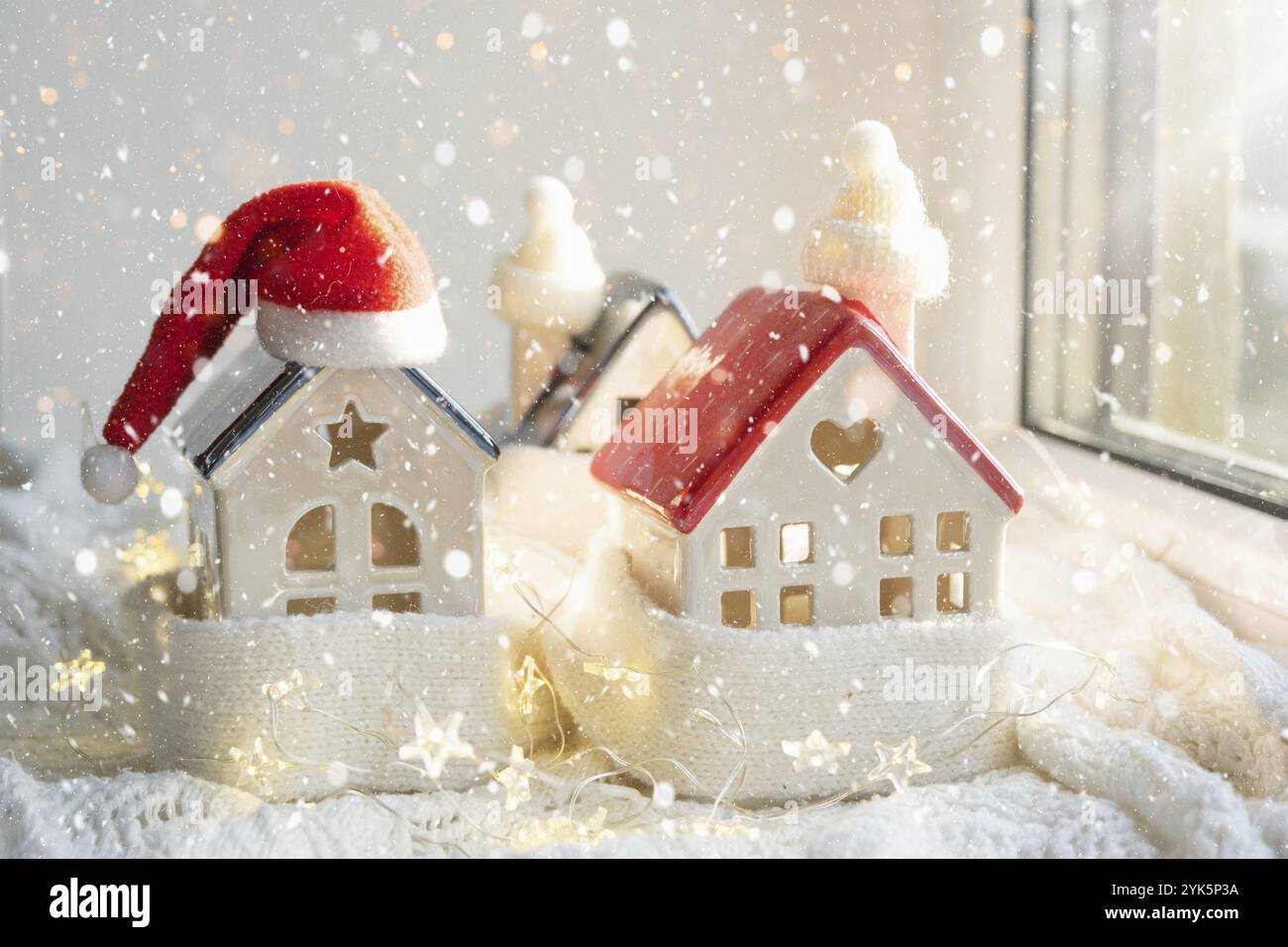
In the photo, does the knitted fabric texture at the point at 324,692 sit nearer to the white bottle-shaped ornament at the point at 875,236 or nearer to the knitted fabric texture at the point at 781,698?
the knitted fabric texture at the point at 781,698

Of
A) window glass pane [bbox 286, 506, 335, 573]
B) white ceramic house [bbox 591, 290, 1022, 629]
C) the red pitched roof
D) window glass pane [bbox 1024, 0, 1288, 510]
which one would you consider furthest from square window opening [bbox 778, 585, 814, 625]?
window glass pane [bbox 1024, 0, 1288, 510]

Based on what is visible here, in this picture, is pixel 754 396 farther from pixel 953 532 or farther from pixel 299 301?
pixel 299 301

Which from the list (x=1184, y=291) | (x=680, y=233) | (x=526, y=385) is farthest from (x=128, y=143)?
(x=1184, y=291)

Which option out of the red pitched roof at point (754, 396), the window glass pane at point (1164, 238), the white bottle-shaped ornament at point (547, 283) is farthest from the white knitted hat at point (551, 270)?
the window glass pane at point (1164, 238)

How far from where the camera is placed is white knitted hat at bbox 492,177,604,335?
1.18 metres

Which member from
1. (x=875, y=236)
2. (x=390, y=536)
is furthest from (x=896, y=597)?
(x=390, y=536)

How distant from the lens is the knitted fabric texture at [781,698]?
91cm

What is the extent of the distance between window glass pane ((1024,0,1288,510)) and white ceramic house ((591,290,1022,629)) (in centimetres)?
38

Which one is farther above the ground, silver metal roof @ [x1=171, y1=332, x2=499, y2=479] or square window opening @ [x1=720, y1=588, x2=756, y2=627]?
silver metal roof @ [x1=171, y1=332, x2=499, y2=479]

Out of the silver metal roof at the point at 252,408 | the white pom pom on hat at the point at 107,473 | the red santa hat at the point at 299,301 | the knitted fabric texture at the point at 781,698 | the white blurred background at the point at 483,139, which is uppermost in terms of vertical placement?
the white blurred background at the point at 483,139

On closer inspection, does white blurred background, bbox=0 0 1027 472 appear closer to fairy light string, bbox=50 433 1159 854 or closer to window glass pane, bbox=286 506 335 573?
window glass pane, bbox=286 506 335 573

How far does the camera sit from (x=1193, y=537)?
1207mm

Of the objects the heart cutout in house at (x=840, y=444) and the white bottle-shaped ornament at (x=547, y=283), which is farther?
the white bottle-shaped ornament at (x=547, y=283)
